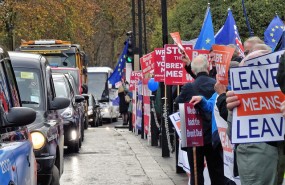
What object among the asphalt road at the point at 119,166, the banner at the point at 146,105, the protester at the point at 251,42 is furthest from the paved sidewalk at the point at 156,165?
the protester at the point at 251,42

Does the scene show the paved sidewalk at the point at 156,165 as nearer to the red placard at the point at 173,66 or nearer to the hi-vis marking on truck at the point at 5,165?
the red placard at the point at 173,66

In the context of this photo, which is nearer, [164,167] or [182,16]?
[164,167]

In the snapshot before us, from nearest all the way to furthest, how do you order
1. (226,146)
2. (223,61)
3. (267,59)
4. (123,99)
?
(267,59) < (223,61) < (226,146) < (123,99)

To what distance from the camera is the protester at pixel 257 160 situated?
6.05m

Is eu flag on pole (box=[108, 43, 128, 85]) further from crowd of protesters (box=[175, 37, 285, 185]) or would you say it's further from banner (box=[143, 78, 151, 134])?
crowd of protesters (box=[175, 37, 285, 185])

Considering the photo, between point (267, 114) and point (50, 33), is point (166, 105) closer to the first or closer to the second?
point (267, 114)

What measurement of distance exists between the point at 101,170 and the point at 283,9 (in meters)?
15.5

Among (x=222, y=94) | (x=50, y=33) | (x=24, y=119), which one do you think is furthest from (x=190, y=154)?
(x=50, y=33)

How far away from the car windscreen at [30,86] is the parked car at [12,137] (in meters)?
4.01

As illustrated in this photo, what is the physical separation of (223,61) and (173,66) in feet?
21.3

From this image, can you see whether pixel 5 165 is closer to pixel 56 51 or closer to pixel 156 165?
pixel 156 165

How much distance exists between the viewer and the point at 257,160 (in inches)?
241

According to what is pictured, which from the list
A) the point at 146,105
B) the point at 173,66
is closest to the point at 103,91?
the point at 146,105

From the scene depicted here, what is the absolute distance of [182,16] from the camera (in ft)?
108
